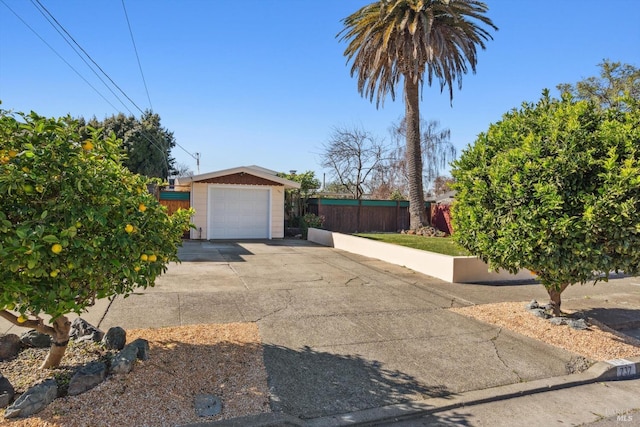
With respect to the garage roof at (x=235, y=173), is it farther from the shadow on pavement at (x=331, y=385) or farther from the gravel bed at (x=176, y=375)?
the shadow on pavement at (x=331, y=385)

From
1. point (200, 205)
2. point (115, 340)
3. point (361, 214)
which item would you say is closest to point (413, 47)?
point (361, 214)

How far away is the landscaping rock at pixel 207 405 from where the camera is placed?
123 inches

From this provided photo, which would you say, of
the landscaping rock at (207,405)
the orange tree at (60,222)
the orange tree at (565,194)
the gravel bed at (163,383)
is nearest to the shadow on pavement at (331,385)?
the gravel bed at (163,383)

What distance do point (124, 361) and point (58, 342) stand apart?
586 mm

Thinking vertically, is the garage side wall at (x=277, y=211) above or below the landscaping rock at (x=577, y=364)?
above

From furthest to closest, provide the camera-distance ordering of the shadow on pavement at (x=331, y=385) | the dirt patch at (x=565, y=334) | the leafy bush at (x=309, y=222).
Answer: the leafy bush at (x=309, y=222)
the dirt patch at (x=565, y=334)
the shadow on pavement at (x=331, y=385)

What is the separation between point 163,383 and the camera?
3.46 m

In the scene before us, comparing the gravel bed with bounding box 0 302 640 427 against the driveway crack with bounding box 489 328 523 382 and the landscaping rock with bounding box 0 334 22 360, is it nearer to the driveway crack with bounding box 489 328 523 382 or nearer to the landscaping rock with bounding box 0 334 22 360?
the landscaping rock with bounding box 0 334 22 360

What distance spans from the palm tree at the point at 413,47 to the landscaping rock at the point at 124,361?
13987 millimetres

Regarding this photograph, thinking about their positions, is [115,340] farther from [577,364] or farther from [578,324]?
[578,324]

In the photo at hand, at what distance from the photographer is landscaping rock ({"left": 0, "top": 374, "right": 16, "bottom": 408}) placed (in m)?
3.01

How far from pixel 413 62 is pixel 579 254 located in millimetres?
12331

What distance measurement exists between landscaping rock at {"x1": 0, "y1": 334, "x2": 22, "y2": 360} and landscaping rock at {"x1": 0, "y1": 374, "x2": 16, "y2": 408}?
709 millimetres

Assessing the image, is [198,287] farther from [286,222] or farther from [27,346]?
[286,222]
